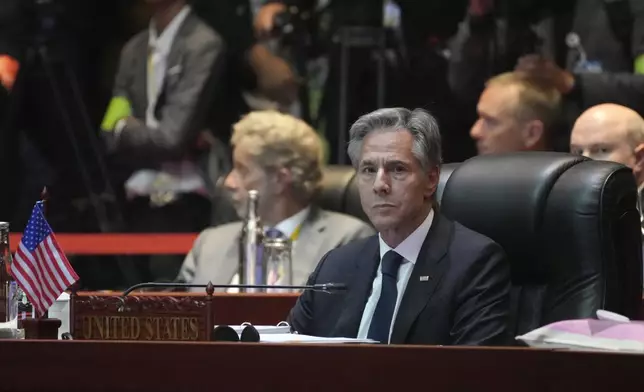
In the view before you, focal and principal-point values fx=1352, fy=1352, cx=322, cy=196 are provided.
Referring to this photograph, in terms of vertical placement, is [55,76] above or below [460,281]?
above

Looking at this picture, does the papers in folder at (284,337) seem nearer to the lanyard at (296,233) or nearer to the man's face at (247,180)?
the lanyard at (296,233)

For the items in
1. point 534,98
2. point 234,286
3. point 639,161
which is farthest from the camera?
point 534,98

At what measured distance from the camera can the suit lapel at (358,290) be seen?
3715 mm

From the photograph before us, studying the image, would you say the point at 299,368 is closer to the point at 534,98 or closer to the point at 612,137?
the point at 612,137

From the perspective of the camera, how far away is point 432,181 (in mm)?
3830

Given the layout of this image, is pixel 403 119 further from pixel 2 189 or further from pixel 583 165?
pixel 2 189

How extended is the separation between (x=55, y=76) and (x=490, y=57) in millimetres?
2353

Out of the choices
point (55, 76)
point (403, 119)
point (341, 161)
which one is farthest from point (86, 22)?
point (403, 119)

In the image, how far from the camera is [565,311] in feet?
12.3

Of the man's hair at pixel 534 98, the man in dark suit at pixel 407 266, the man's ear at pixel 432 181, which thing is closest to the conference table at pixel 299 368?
the man in dark suit at pixel 407 266

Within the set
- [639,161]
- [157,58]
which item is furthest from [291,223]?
[157,58]

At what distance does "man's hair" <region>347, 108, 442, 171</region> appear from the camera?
379cm

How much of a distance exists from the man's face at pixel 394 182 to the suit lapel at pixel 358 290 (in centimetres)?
9

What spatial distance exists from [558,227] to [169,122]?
379 centimetres
